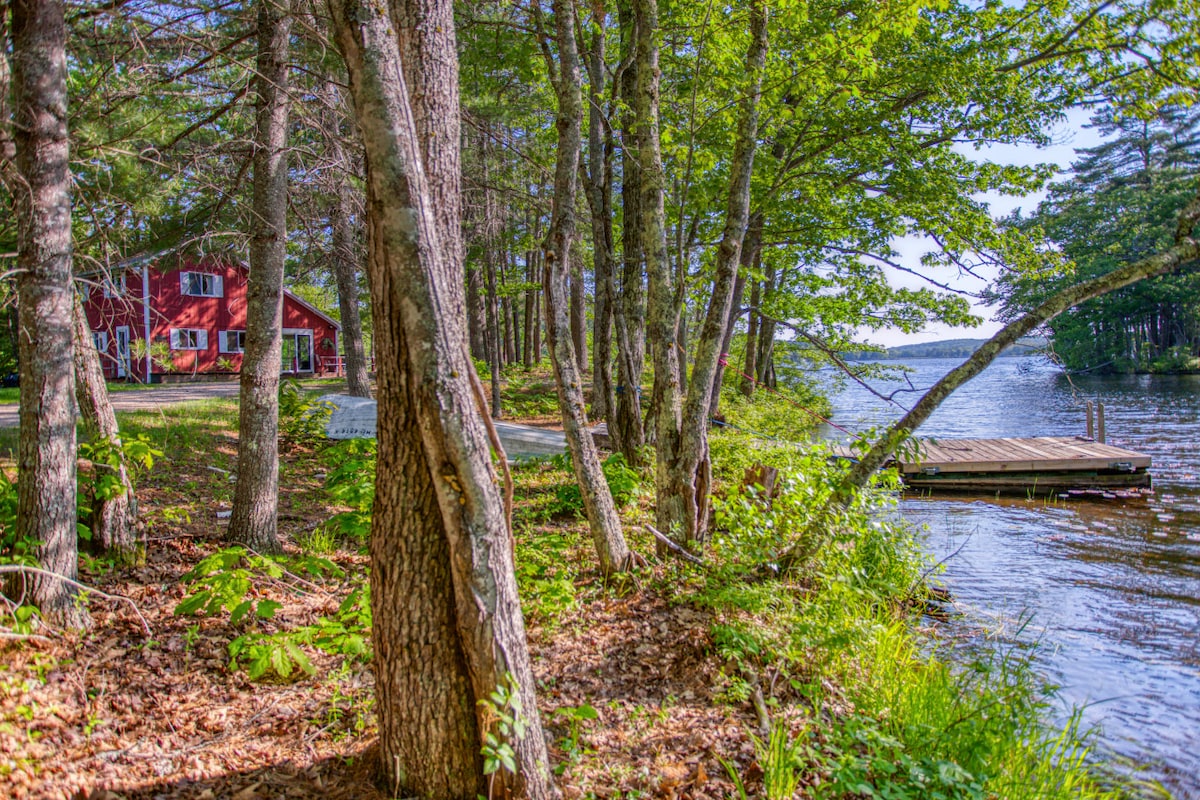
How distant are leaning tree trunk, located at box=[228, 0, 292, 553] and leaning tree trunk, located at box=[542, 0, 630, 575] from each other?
88.2 inches

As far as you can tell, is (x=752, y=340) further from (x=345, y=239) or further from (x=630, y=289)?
(x=345, y=239)

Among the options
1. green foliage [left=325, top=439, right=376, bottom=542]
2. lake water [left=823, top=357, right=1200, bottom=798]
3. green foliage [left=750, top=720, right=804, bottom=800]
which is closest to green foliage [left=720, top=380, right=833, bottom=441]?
lake water [left=823, top=357, right=1200, bottom=798]

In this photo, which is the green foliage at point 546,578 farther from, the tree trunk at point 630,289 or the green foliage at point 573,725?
the tree trunk at point 630,289

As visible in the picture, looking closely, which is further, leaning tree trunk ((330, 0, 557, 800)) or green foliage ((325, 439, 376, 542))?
green foliage ((325, 439, 376, 542))

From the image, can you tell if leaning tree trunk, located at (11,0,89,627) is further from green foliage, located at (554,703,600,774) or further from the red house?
the red house

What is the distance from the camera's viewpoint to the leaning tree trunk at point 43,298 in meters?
3.82

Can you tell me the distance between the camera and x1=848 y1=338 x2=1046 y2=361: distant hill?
4.94 meters

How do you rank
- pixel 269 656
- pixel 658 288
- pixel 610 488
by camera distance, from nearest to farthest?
pixel 269 656, pixel 658 288, pixel 610 488

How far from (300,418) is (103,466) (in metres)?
6.96

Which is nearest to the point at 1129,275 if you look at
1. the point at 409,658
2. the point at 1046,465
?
the point at 409,658

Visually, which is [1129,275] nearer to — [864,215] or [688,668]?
[688,668]

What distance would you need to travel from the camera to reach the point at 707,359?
18.0 feet

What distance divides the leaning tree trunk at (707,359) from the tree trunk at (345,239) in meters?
3.21

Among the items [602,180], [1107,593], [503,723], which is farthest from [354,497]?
[1107,593]
